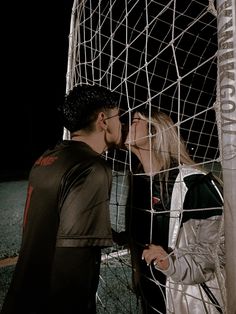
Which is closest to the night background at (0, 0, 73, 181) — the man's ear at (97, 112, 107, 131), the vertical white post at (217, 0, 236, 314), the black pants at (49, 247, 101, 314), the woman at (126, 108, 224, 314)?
the woman at (126, 108, 224, 314)

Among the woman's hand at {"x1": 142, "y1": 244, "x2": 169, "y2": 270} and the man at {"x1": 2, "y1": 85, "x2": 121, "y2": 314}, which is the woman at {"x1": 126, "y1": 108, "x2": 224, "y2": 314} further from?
the man at {"x1": 2, "y1": 85, "x2": 121, "y2": 314}

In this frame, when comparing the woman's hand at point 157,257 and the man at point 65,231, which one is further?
the woman's hand at point 157,257

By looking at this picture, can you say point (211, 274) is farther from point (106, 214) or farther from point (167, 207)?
point (106, 214)

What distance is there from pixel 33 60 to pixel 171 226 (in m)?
21.6

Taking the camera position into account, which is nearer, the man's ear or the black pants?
the black pants

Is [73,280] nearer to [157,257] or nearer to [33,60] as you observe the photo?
[157,257]

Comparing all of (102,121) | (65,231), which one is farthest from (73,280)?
Answer: (102,121)

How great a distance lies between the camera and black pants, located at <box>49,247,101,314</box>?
1.37 meters

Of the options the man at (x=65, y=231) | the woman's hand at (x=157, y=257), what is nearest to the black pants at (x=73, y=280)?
the man at (x=65, y=231)

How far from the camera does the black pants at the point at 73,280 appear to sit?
1.37 m

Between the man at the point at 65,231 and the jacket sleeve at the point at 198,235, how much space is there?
1.43 feet

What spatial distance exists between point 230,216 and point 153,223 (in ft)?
3.35

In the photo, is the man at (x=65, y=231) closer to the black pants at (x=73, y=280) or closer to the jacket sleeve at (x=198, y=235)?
the black pants at (x=73, y=280)

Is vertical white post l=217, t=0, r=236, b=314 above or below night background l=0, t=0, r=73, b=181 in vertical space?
below
